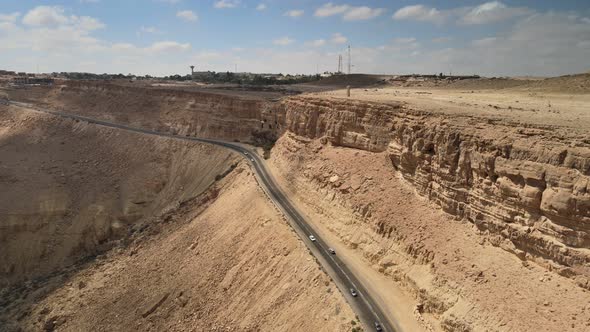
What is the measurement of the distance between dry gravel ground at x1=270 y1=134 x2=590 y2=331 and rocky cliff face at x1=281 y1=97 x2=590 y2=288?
2.79 ft

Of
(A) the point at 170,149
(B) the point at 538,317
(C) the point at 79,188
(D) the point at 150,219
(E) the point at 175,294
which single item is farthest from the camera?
(A) the point at 170,149

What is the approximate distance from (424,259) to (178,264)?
66.7 feet

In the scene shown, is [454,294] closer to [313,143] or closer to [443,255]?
[443,255]

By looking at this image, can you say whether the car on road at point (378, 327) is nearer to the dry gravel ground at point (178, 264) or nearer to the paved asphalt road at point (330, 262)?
the paved asphalt road at point (330, 262)

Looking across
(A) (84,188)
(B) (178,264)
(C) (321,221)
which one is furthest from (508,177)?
(A) (84,188)

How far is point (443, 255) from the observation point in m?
23.9

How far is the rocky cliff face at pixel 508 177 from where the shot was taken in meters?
18.7

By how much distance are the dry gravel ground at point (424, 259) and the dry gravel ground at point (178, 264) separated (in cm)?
360

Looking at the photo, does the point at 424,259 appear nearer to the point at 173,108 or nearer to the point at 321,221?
the point at 321,221

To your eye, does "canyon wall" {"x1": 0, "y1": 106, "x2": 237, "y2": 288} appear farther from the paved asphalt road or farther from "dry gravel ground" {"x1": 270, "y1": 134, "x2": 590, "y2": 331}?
"dry gravel ground" {"x1": 270, "y1": 134, "x2": 590, "y2": 331}

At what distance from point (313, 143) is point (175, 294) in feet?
64.2

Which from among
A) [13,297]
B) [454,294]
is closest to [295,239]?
[454,294]

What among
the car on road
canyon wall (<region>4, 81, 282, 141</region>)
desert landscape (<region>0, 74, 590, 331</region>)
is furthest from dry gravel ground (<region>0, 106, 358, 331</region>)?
canyon wall (<region>4, 81, 282, 141</region>)

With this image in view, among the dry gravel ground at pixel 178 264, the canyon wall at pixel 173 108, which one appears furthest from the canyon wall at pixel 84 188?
the canyon wall at pixel 173 108
